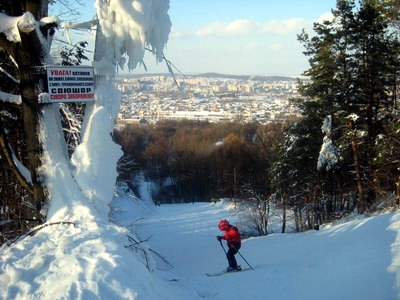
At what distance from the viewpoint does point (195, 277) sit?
350 inches

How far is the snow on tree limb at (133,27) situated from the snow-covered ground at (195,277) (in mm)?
1862

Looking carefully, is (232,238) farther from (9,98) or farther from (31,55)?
(31,55)

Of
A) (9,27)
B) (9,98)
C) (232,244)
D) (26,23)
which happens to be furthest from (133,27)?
(232,244)

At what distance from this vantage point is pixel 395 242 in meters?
7.62

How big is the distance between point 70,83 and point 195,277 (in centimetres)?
619

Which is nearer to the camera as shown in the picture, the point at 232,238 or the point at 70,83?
the point at 70,83

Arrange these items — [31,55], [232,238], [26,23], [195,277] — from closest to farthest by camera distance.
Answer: [26,23] → [31,55] → [195,277] → [232,238]

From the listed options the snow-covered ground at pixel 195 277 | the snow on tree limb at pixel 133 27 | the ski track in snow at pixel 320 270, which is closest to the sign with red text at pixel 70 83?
the snow on tree limb at pixel 133 27

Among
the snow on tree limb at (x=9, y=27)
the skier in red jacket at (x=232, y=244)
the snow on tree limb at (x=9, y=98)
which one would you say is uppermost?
Answer: the snow on tree limb at (x=9, y=27)

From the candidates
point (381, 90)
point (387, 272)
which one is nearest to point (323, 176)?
Answer: point (381, 90)

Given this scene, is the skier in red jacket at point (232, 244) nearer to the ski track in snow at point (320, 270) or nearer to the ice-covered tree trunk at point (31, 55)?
the ski track in snow at point (320, 270)

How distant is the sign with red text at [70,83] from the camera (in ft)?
13.2

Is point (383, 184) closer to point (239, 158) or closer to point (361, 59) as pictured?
point (361, 59)

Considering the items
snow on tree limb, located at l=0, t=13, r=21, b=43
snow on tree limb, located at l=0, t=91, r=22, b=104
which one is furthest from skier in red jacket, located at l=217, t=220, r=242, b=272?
snow on tree limb, located at l=0, t=13, r=21, b=43
